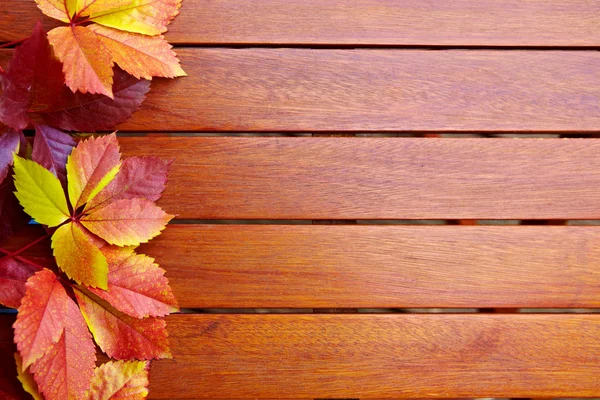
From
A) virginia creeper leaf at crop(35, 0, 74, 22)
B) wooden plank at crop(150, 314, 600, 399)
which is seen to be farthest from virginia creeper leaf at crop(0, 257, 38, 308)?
virginia creeper leaf at crop(35, 0, 74, 22)

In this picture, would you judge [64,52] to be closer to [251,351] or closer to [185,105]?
[185,105]

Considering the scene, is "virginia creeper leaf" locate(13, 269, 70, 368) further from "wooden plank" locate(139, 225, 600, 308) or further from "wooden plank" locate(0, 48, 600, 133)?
"wooden plank" locate(0, 48, 600, 133)

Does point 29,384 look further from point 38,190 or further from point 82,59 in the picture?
point 82,59

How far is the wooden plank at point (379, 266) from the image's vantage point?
691 mm

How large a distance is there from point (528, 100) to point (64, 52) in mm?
676

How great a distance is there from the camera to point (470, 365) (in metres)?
0.70

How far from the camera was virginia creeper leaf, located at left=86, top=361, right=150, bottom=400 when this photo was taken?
25.0 inches

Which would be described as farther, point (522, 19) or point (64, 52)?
point (522, 19)

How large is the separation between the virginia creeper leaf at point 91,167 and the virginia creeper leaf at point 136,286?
3.4 inches

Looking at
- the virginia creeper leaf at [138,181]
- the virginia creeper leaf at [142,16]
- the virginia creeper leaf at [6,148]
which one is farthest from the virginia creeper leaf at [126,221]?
the virginia creeper leaf at [142,16]

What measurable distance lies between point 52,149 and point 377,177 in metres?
0.47

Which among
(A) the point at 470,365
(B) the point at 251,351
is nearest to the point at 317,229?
(B) the point at 251,351

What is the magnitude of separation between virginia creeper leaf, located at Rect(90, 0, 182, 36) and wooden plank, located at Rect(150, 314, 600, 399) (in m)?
0.42

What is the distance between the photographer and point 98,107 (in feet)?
2.14
